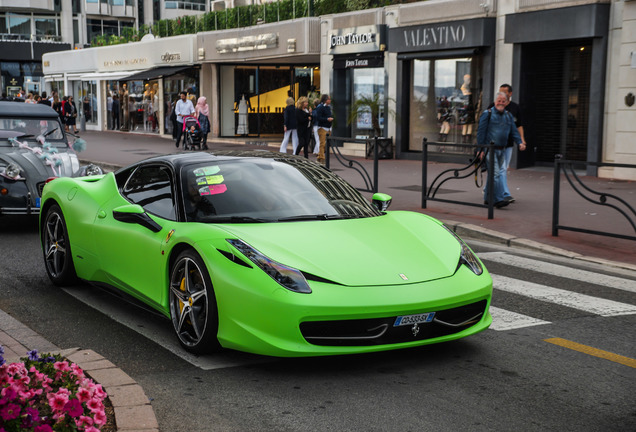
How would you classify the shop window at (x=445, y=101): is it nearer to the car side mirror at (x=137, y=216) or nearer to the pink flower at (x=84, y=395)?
the car side mirror at (x=137, y=216)

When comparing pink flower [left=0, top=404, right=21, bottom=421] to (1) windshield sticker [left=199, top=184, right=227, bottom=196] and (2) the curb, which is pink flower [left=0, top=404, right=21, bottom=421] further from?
(1) windshield sticker [left=199, top=184, right=227, bottom=196]

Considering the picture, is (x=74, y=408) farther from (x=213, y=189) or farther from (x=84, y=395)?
(x=213, y=189)

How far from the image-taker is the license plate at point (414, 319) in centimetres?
499

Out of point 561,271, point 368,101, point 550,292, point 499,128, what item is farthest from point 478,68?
point 550,292

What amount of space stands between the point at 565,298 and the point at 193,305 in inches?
143

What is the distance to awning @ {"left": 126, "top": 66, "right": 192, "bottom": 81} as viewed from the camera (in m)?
38.3

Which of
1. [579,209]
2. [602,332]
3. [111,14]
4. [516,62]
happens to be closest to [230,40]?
[516,62]

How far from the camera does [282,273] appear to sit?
499 centimetres

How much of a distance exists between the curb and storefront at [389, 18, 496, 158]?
52.8 ft

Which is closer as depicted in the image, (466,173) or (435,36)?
(466,173)

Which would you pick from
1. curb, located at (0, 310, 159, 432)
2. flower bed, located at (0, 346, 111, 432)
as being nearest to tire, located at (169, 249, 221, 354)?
curb, located at (0, 310, 159, 432)

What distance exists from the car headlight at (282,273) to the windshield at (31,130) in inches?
322

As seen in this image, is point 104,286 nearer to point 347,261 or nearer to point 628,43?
point 347,261

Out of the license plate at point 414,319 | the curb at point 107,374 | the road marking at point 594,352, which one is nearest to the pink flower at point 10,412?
the curb at point 107,374
